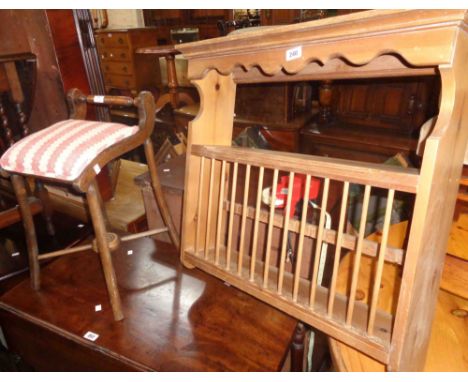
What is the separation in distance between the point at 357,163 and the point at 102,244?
0.67 metres

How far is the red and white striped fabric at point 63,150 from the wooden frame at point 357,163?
0.23 metres

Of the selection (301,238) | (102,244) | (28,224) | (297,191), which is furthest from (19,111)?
(301,238)

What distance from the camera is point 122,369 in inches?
34.2

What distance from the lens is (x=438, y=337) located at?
0.77m

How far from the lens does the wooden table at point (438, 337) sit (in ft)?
2.33

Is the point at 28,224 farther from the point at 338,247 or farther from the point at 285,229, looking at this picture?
the point at 338,247

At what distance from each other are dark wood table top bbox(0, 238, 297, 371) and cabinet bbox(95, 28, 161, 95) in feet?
8.13

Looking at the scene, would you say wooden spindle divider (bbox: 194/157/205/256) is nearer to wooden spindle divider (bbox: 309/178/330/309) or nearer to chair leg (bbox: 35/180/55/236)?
wooden spindle divider (bbox: 309/178/330/309)

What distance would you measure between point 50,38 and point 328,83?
1486 millimetres

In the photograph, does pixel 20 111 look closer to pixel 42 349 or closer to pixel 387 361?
pixel 42 349
